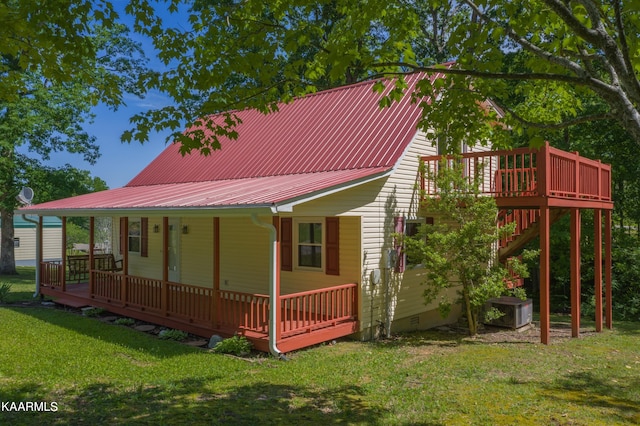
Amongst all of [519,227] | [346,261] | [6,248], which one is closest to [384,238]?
[346,261]

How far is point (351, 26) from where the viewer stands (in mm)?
6559

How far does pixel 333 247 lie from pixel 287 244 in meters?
1.61

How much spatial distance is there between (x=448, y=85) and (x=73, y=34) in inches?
195

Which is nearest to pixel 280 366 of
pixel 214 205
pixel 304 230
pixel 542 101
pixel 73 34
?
pixel 214 205

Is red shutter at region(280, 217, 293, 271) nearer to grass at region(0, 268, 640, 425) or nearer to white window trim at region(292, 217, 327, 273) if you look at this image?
white window trim at region(292, 217, 327, 273)

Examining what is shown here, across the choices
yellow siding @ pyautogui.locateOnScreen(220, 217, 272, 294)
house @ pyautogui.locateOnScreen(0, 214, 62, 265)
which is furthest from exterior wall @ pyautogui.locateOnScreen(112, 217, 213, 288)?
house @ pyautogui.locateOnScreen(0, 214, 62, 265)

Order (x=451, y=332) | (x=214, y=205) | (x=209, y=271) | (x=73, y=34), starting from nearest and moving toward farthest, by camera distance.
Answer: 1. (x=73, y=34)
2. (x=214, y=205)
3. (x=451, y=332)
4. (x=209, y=271)

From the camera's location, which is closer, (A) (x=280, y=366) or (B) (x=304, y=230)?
(A) (x=280, y=366)

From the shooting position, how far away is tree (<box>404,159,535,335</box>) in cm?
1091

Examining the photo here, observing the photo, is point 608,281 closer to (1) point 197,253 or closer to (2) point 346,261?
(2) point 346,261

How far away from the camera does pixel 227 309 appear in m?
10.7

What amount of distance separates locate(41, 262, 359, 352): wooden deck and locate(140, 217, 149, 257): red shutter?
2.95m

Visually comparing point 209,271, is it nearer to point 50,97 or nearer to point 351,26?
point 351,26

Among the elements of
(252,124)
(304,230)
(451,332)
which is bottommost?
(451,332)
